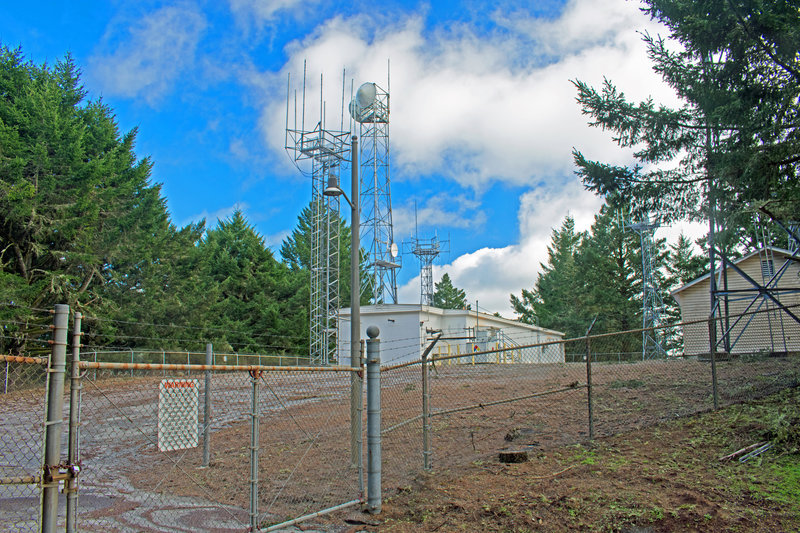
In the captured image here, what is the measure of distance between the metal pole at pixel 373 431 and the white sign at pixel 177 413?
13.0 feet

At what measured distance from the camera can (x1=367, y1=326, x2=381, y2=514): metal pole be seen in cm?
607

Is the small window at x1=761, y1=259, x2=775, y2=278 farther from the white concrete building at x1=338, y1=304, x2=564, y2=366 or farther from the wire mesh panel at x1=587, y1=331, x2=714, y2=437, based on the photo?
the wire mesh panel at x1=587, y1=331, x2=714, y2=437

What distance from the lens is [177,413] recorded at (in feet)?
29.6

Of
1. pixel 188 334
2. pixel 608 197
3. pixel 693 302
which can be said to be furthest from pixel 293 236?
pixel 608 197

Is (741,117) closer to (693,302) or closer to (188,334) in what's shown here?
(693,302)

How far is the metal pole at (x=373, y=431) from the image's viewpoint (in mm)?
6066

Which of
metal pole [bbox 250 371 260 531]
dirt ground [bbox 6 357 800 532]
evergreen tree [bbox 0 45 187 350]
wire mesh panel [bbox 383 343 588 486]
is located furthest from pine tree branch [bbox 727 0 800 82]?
evergreen tree [bbox 0 45 187 350]

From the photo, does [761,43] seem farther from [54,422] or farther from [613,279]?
[613,279]

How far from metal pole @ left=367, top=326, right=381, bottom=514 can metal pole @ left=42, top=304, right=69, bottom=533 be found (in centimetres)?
307

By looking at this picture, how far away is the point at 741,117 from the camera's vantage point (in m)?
11.1

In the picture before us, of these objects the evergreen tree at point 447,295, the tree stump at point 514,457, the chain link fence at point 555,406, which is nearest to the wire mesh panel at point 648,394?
the chain link fence at point 555,406

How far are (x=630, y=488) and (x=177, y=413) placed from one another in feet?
22.1

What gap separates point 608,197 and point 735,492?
8.72 metres

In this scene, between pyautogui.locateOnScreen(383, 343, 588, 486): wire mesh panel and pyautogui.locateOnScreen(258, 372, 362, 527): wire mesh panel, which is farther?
pyautogui.locateOnScreen(383, 343, 588, 486): wire mesh panel
